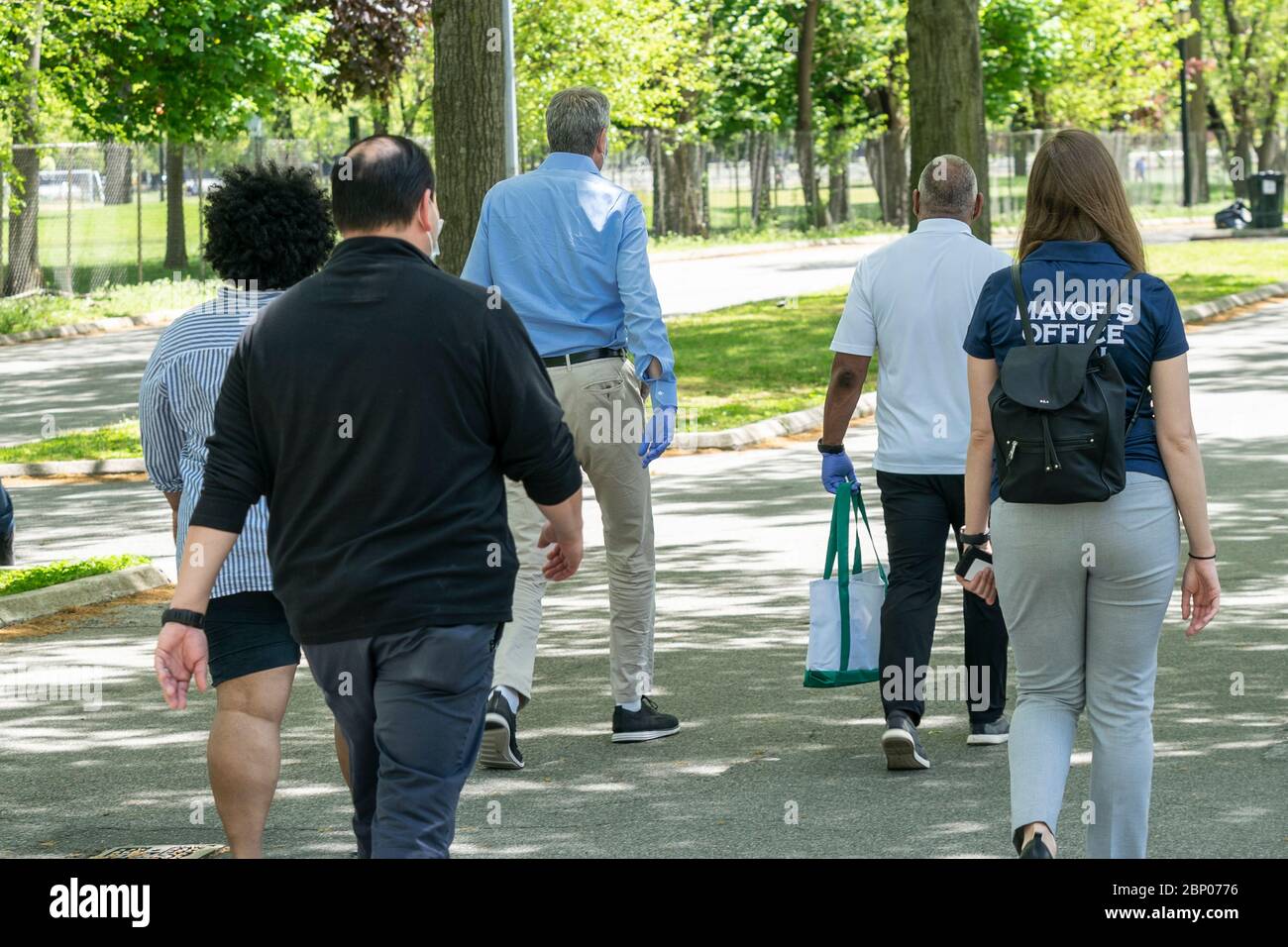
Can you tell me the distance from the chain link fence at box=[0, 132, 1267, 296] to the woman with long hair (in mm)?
11736

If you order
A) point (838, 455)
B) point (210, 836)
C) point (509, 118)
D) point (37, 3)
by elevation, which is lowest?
point (210, 836)

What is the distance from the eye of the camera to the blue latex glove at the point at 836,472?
642 cm

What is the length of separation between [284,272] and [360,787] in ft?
4.98

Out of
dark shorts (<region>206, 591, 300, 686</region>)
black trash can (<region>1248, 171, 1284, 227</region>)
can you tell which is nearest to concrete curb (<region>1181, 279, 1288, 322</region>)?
black trash can (<region>1248, 171, 1284, 227</region>)

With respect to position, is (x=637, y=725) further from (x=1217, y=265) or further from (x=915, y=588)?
(x=1217, y=265)

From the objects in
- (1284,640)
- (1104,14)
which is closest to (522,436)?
(1284,640)

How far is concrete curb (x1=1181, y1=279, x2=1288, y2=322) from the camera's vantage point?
868 inches

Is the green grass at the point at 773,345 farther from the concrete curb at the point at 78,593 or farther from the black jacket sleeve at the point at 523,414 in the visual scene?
the black jacket sleeve at the point at 523,414

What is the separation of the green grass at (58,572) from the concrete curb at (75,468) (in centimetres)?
423

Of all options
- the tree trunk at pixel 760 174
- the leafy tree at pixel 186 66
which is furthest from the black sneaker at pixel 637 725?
the tree trunk at pixel 760 174

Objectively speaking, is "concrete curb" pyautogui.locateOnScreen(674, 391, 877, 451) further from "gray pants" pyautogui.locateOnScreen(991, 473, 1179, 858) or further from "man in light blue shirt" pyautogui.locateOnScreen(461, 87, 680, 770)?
"gray pants" pyautogui.locateOnScreen(991, 473, 1179, 858)

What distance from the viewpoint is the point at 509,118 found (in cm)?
1477
